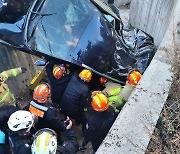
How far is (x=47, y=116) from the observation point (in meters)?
4.14

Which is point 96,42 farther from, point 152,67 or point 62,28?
point 152,67

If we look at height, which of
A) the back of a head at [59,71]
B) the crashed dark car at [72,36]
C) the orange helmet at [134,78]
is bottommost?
the back of a head at [59,71]

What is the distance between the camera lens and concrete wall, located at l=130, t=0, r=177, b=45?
5918 mm

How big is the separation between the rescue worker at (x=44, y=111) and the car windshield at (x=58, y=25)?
70 cm

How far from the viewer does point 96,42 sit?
470 cm

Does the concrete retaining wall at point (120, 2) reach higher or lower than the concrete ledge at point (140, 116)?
lower

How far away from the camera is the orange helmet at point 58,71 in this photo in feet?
15.2

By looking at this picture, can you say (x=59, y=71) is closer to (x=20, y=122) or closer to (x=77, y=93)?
(x=77, y=93)

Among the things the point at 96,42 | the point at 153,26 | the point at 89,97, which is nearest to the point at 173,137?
the point at 89,97

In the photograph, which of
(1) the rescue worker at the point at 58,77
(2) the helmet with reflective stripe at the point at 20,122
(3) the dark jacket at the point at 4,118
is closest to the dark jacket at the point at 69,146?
(2) the helmet with reflective stripe at the point at 20,122

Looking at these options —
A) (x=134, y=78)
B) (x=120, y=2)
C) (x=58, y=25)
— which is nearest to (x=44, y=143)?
(x=134, y=78)

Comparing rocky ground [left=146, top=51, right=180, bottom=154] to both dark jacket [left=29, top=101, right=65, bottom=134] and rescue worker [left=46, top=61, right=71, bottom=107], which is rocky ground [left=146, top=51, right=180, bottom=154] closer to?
dark jacket [left=29, top=101, right=65, bottom=134]

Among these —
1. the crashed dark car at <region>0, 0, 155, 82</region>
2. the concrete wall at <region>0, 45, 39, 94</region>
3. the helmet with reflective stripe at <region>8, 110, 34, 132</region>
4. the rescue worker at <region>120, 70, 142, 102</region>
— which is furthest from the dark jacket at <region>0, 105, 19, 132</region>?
the rescue worker at <region>120, 70, 142, 102</region>

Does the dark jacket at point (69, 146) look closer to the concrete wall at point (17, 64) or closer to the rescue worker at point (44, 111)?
the rescue worker at point (44, 111)
